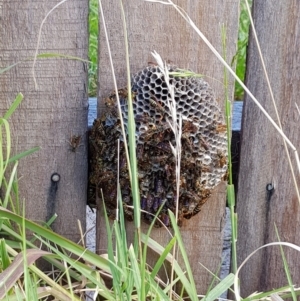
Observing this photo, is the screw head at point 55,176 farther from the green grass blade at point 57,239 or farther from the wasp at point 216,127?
the wasp at point 216,127

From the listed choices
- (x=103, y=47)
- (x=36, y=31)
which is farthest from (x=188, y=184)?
(x=36, y=31)

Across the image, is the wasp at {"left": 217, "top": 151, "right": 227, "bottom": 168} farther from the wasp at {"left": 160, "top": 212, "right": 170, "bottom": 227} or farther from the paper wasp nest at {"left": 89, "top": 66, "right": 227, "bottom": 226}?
the wasp at {"left": 160, "top": 212, "right": 170, "bottom": 227}

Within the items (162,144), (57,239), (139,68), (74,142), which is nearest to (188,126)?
(162,144)

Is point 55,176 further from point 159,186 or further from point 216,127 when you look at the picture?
point 216,127

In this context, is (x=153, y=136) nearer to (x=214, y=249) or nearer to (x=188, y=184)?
(x=188, y=184)

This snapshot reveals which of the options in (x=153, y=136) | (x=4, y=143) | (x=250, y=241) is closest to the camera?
(x=153, y=136)

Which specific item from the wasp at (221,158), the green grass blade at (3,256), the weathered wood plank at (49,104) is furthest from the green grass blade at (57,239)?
the wasp at (221,158)

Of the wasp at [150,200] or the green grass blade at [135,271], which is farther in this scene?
the wasp at [150,200]
